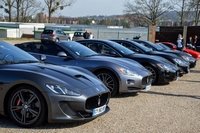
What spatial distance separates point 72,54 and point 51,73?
8.96 feet

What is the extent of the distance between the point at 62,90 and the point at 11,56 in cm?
150

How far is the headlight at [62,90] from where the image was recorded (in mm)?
4603

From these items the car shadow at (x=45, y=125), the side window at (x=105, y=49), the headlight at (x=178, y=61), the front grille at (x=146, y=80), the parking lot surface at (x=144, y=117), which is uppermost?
the side window at (x=105, y=49)

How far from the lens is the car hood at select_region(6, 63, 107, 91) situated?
4.78 meters

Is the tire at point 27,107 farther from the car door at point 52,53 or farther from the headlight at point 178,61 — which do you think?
the headlight at point 178,61

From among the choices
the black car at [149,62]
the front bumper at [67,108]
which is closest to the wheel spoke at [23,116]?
the front bumper at [67,108]

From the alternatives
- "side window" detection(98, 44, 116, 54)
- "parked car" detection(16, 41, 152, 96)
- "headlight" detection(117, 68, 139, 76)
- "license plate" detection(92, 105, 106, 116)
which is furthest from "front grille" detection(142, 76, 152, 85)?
"license plate" detection(92, 105, 106, 116)

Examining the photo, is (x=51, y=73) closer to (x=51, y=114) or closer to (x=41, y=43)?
(x=51, y=114)

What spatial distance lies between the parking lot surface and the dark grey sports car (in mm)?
232

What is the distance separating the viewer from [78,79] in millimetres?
5082

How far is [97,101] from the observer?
5.01 m

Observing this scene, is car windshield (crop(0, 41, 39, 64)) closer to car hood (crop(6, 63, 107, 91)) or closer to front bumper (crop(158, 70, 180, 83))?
car hood (crop(6, 63, 107, 91))

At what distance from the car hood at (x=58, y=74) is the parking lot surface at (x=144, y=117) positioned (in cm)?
68

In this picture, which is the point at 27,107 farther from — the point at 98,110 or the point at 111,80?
the point at 111,80
